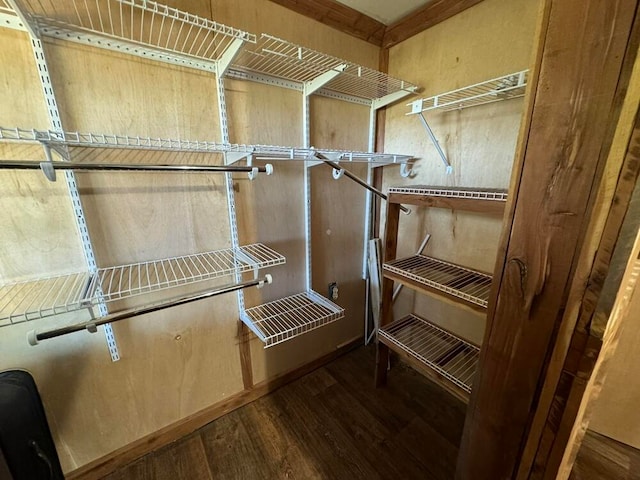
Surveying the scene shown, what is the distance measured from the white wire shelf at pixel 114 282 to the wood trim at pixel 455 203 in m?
0.71

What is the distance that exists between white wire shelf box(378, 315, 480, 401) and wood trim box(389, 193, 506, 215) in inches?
28.2

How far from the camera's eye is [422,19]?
1.43m

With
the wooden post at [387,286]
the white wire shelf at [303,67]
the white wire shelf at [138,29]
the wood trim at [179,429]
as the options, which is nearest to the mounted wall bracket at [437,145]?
the white wire shelf at [303,67]

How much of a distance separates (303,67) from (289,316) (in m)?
1.27

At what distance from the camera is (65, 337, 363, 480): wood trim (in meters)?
1.20

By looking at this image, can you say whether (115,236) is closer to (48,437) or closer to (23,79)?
(23,79)

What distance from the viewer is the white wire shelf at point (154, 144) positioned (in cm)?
82

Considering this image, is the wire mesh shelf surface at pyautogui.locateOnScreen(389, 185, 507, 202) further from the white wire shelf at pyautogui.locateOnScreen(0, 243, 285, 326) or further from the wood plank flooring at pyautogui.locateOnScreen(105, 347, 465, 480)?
the wood plank flooring at pyautogui.locateOnScreen(105, 347, 465, 480)

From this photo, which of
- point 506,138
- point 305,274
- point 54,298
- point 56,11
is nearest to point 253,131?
point 56,11

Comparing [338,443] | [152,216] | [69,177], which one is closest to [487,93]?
[152,216]

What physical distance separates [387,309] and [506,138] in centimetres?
108

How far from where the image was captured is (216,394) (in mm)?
1481

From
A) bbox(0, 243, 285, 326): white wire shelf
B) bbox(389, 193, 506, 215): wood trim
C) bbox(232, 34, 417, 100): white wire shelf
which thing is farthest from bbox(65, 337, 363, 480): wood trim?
bbox(232, 34, 417, 100): white wire shelf

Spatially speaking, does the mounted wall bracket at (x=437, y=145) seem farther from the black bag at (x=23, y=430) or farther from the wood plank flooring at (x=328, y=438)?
the black bag at (x=23, y=430)
